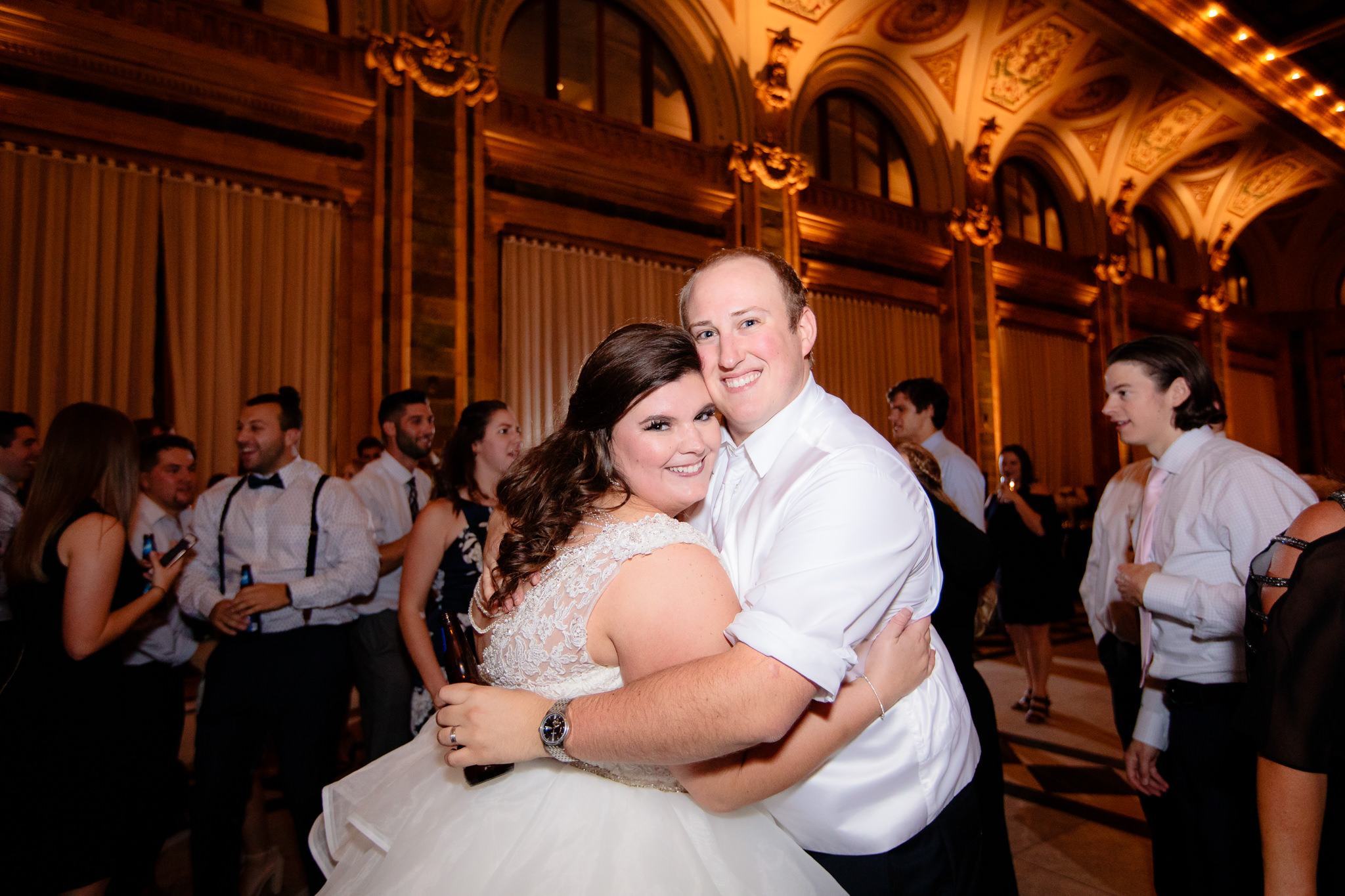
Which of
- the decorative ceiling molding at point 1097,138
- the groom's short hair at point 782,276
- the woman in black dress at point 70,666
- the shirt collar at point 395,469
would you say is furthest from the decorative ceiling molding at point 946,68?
the woman in black dress at point 70,666

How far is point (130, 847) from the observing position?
7.63 feet

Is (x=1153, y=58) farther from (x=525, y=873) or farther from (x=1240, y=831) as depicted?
(x=525, y=873)

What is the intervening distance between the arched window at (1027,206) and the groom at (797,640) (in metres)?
12.7

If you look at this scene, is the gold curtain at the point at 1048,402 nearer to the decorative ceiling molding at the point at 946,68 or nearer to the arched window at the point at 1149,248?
the arched window at the point at 1149,248

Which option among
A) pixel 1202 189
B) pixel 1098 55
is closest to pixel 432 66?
pixel 1098 55

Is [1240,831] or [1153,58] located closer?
[1240,831]

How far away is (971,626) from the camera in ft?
8.40

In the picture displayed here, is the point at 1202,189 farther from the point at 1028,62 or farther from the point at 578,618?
the point at 578,618

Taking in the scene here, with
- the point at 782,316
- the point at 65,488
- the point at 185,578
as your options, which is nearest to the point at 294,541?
the point at 185,578

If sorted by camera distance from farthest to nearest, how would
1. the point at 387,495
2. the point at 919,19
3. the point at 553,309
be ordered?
the point at 919,19
the point at 553,309
the point at 387,495

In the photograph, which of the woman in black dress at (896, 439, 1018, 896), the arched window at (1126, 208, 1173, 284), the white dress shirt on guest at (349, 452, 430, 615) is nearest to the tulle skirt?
the woman in black dress at (896, 439, 1018, 896)

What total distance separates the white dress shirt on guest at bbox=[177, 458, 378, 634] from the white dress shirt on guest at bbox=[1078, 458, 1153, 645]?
2.70 meters

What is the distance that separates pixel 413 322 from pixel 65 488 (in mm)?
4432

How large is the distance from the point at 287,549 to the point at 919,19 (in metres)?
10.6
